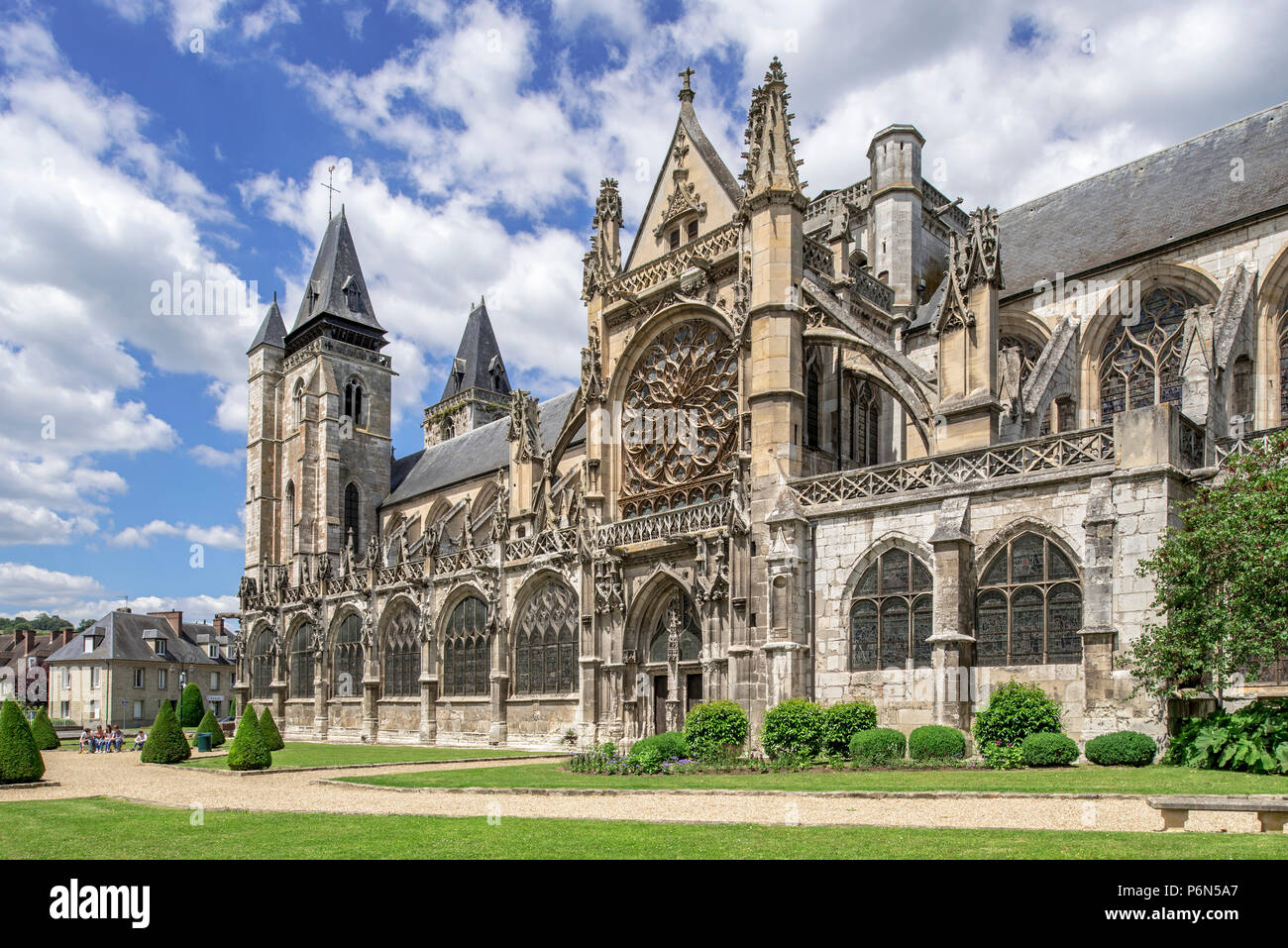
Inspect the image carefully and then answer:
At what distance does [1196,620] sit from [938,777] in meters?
4.37

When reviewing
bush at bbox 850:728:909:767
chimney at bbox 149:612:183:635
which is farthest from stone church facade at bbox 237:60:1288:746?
chimney at bbox 149:612:183:635

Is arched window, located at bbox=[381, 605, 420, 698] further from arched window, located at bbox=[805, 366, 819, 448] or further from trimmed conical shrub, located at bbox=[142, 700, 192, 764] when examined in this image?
arched window, located at bbox=[805, 366, 819, 448]

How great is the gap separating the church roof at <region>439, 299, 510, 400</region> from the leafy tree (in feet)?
167

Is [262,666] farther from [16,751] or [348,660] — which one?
[16,751]

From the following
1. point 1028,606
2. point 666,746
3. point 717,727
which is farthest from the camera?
point 717,727

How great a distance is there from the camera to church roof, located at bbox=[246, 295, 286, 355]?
5516 cm

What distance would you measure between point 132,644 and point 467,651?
37647 millimetres

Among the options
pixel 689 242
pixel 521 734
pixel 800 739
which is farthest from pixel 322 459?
pixel 800 739

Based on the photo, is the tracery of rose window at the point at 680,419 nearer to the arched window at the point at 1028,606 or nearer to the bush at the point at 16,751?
the arched window at the point at 1028,606

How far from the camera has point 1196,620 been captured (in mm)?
14500

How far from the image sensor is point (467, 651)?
32344 millimetres

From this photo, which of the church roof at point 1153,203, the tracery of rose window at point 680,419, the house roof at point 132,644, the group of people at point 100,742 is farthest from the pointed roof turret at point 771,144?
the house roof at point 132,644

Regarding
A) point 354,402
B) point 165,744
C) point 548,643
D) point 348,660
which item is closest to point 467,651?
point 548,643

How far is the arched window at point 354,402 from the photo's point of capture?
174 feet
